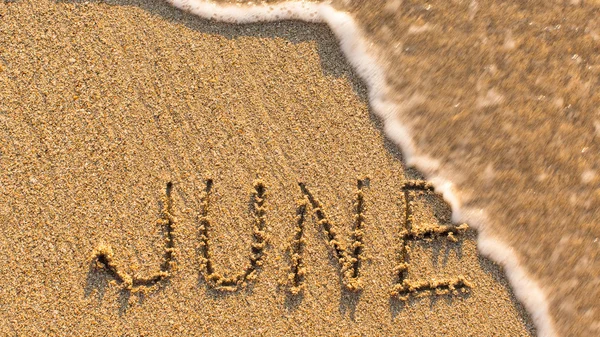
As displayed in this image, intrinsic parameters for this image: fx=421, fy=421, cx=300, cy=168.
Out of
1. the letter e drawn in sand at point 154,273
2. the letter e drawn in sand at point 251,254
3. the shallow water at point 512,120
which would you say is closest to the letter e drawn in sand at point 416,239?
the shallow water at point 512,120

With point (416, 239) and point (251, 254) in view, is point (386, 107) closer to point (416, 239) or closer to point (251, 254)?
point (416, 239)

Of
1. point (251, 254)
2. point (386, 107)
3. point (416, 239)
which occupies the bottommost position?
point (251, 254)

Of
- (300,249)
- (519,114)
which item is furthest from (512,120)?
(300,249)

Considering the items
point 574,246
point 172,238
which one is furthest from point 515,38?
point 172,238

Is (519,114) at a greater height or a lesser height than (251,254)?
greater

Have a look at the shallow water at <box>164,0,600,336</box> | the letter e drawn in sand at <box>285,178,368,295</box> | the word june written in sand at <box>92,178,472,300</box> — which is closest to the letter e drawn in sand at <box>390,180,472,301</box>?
the word june written in sand at <box>92,178,472,300</box>

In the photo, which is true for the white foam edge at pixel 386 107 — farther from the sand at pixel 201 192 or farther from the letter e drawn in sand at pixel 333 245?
the letter e drawn in sand at pixel 333 245

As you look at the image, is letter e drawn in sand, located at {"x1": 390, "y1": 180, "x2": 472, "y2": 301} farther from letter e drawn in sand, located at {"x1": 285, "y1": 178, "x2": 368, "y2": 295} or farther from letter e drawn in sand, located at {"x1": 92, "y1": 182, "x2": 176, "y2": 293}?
letter e drawn in sand, located at {"x1": 92, "y1": 182, "x2": 176, "y2": 293}
